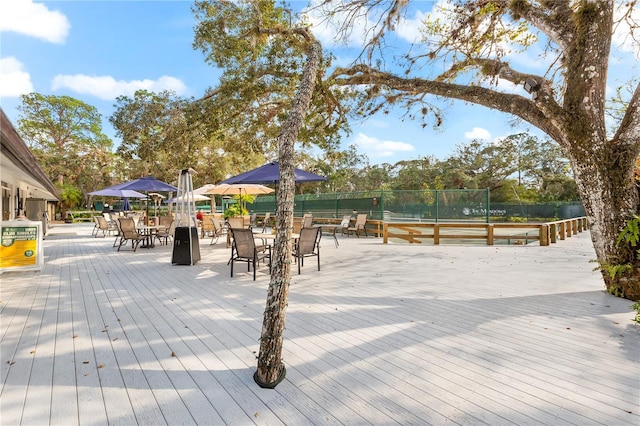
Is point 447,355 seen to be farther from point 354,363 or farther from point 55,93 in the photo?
point 55,93

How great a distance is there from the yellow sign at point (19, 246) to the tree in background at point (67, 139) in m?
26.4

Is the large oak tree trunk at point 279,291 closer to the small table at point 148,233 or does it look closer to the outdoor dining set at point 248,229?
the outdoor dining set at point 248,229

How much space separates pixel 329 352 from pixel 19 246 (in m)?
6.46

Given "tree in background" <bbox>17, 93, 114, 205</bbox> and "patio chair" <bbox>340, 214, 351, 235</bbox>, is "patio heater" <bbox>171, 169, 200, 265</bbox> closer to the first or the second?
"patio chair" <bbox>340, 214, 351, 235</bbox>

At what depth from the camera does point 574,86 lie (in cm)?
441

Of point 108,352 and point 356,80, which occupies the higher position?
point 356,80

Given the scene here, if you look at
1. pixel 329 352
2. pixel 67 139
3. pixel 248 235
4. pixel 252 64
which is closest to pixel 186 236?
pixel 248 235

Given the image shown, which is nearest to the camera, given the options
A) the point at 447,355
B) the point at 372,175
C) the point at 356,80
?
the point at 447,355

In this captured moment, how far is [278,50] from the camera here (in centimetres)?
752

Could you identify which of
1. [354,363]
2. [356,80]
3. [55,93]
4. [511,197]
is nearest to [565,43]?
[356,80]

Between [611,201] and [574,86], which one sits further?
[574,86]

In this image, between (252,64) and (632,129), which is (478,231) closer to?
(632,129)

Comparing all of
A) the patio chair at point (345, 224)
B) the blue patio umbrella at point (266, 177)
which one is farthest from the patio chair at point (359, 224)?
the blue patio umbrella at point (266, 177)

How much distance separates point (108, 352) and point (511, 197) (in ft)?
115
